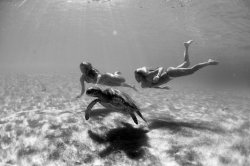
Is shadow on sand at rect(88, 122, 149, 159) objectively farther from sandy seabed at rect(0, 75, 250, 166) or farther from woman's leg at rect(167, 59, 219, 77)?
woman's leg at rect(167, 59, 219, 77)

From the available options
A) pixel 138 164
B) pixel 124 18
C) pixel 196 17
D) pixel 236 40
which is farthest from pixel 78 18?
pixel 138 164

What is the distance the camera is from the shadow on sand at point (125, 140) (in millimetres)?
4520

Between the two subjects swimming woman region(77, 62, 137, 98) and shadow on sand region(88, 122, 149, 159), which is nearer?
shadow on sand region(88, 122, 149, 159)

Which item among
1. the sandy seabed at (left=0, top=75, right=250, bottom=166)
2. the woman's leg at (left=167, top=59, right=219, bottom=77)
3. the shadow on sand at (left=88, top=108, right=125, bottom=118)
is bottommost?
the shadow on sand at (left=88, top=108, right=125, bottom=118)

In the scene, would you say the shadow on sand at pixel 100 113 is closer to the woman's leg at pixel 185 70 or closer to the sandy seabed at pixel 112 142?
the sandy seabed at pixel 112 142

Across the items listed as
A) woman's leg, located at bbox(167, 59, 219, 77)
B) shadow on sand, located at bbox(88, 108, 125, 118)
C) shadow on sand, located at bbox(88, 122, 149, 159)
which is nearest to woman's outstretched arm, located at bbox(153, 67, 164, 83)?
woman's leg, located at bbox(167, 59, 219, 77)

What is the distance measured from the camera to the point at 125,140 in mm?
4965

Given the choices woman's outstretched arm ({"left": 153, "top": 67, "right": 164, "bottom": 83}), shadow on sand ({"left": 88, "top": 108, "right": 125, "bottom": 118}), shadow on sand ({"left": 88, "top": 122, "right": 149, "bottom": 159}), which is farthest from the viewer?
woman's outstretched arm ({"left": 153, "top": 67, "right": 164, "bottom": 83})

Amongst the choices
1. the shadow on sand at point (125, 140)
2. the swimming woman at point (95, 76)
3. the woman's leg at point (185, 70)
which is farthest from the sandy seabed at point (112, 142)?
the swimming woman at point (95, 76)

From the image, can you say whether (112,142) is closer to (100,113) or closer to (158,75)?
(100,113)

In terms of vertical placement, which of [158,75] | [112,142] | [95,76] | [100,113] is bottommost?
[100,113]

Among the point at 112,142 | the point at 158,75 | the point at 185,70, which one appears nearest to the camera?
the point at 112,142

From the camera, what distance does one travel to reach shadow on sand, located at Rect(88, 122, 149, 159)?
4520mm

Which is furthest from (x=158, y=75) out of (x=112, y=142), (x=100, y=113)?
(x=112, y=142)
